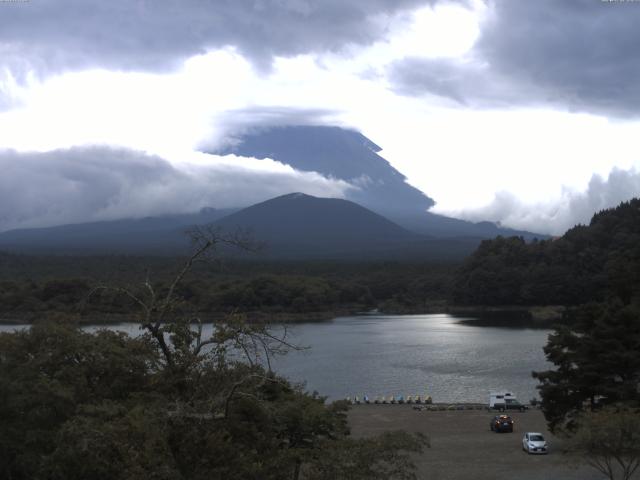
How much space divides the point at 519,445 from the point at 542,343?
76.9 ft

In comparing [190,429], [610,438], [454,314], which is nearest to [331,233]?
[454,314]

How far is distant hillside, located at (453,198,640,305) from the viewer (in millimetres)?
63438

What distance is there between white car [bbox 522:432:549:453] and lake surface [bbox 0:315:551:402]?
25.0ft

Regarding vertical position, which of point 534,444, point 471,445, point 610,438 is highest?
point 610,438

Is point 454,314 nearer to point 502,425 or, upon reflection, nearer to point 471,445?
point 502,425

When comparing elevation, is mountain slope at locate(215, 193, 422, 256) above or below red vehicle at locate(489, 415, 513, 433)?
above

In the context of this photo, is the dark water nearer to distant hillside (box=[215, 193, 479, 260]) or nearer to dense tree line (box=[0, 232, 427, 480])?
dense tree line (box=[0, 232, 427, 480])

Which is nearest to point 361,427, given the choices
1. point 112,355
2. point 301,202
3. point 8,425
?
point 112,355

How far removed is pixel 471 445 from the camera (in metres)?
16.5

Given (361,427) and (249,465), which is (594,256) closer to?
(361,427)

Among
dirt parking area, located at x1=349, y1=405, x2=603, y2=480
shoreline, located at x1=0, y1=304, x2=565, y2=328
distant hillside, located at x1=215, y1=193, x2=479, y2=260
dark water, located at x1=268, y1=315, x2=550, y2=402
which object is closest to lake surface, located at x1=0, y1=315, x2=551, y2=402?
dark water, located at x1=268, y1=315, x2=550, y2=402

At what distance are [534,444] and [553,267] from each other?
53269mm

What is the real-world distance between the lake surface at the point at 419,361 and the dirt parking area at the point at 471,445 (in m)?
3.28

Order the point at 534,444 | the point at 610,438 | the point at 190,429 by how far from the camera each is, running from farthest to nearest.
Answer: the point at 534,444 < the point at 610,438 < the point at 190,429
